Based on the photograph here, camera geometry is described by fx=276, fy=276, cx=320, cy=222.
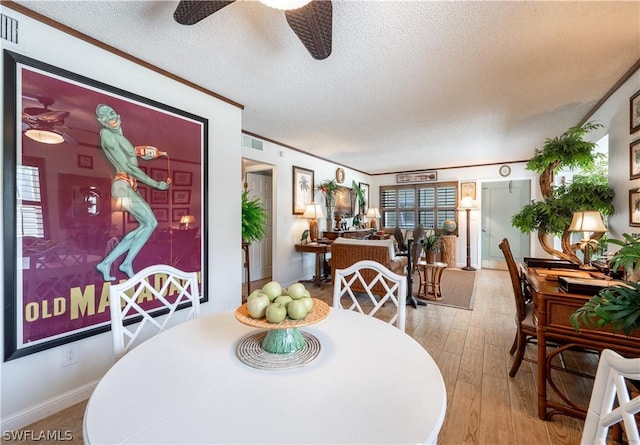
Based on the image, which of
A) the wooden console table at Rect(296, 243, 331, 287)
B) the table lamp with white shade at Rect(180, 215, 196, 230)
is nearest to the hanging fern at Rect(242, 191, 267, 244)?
the table lamp with white shade at Rect(180, 215, 196, 230)

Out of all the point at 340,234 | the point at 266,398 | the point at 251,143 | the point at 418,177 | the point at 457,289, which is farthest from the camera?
the point at 418,177

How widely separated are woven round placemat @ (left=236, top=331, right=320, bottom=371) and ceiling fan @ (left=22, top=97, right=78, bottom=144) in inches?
69.2

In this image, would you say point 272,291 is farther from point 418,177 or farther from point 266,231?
Result: point 418,177

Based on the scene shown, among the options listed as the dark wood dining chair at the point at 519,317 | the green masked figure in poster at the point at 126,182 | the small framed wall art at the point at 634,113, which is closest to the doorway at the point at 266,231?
the green masked figure in poster at the point at 126,182

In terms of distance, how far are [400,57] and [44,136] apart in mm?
2387

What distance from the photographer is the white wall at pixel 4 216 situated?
162 centimetres

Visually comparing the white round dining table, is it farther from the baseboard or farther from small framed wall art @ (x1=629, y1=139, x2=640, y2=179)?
small framed wall art @ (x1=629, y1=139, x2=640, y2=179)

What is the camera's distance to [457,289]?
454 centimetres

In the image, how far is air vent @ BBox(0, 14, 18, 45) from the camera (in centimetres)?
154

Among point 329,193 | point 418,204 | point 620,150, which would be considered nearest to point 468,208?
point 418,204

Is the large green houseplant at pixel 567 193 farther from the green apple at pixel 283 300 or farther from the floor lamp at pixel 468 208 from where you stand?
the floor lamp at pixel 468 208

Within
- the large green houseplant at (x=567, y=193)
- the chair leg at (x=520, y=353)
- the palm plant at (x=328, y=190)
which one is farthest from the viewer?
the palm plant at (x=328, y=190)

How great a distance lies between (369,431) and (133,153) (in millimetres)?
2304

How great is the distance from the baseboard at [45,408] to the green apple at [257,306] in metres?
1.76
